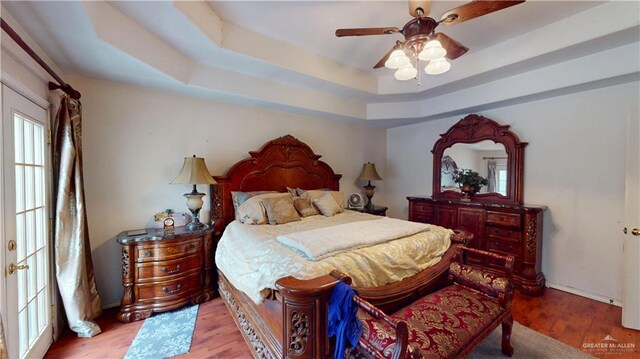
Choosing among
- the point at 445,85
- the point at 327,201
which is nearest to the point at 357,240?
the point at 327,201

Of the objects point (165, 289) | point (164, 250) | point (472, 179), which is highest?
point (472, 179)

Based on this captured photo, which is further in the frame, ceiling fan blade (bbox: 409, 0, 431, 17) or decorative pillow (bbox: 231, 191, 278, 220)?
decorative pillow (bbox: 231, 191, 278, 220)

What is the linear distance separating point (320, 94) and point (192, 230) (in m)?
2.43

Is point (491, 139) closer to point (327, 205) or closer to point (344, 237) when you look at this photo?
point (327, 205)

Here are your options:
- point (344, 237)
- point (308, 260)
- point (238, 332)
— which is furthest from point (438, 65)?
point (238, 332)

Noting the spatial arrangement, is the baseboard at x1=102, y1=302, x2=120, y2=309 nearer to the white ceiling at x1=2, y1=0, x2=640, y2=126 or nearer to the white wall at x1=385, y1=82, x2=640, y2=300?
the white ceiling at x1=2, y1=0, x2=640, y2=126

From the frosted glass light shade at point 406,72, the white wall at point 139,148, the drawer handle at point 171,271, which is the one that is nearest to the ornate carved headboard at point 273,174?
the white wall at point 139,148

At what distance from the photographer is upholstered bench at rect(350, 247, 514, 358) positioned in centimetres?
127

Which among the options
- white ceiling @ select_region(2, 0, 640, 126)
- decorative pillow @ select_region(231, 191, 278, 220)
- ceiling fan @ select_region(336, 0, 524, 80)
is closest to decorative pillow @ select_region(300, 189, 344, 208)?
decorative pillow @ select_region(231, 191, 278, 220)

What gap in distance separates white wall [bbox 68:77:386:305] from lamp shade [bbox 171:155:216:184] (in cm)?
28

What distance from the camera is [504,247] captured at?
316cm

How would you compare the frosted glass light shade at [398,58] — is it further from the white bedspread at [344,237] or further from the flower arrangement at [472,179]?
the flower arrangement at [472,179]

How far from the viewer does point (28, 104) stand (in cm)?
174

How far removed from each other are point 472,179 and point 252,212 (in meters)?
3.16
